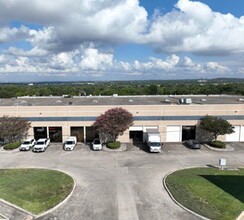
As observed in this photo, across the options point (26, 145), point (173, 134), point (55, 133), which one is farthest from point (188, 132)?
point (26, 145)

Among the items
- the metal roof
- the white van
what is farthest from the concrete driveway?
the metal roof

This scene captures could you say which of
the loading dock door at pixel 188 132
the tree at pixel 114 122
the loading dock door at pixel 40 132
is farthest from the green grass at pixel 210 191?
the loading dock door at pixel 40 132

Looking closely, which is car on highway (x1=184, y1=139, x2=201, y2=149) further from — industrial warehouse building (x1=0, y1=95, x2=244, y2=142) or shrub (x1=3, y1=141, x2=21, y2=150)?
shrub (x1=3, y1=141, x2=21, y2=150)

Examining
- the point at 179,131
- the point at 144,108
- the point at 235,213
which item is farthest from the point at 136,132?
the point at 235,213

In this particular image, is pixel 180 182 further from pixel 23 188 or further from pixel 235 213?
pixel 23 188

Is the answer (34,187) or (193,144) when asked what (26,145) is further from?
(193,144)

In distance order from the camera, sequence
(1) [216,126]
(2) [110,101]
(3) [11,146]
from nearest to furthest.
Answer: (3) [11,146], (1) [216,126], (2) [110,101]

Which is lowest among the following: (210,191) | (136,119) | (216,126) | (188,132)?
(210,191)

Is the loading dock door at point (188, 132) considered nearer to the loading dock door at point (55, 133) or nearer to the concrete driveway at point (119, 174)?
the concrete driveway at point (119, 174)
